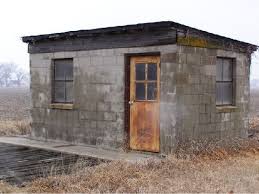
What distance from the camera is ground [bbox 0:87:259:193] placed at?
7.14 meters

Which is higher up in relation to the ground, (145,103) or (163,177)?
(145,103)

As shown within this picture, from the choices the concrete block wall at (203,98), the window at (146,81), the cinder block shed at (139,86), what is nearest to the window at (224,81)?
the cinder block shed at (139,86)

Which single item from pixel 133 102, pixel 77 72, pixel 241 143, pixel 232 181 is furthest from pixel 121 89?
pixel 232 181

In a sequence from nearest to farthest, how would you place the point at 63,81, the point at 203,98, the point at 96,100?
the point at 203,98
the point at 96,100
the point at 63,81

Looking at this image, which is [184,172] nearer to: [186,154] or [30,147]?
[186,154]

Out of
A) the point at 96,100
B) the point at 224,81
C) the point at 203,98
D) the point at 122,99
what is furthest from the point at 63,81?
the point at 224,81

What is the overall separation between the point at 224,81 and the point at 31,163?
565 cm

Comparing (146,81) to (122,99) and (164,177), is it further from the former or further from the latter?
(164,177)

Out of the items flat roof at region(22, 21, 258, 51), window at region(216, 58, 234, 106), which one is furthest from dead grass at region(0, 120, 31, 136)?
window at region(216, 58, 234, 106)

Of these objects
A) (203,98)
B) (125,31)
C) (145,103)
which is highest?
(125,31)

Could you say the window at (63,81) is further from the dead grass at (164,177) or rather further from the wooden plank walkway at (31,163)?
the dead grass at (164,177)

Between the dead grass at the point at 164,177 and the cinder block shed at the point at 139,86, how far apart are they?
140cm

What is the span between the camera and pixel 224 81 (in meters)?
12.3

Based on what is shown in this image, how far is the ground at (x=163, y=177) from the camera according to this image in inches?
281
